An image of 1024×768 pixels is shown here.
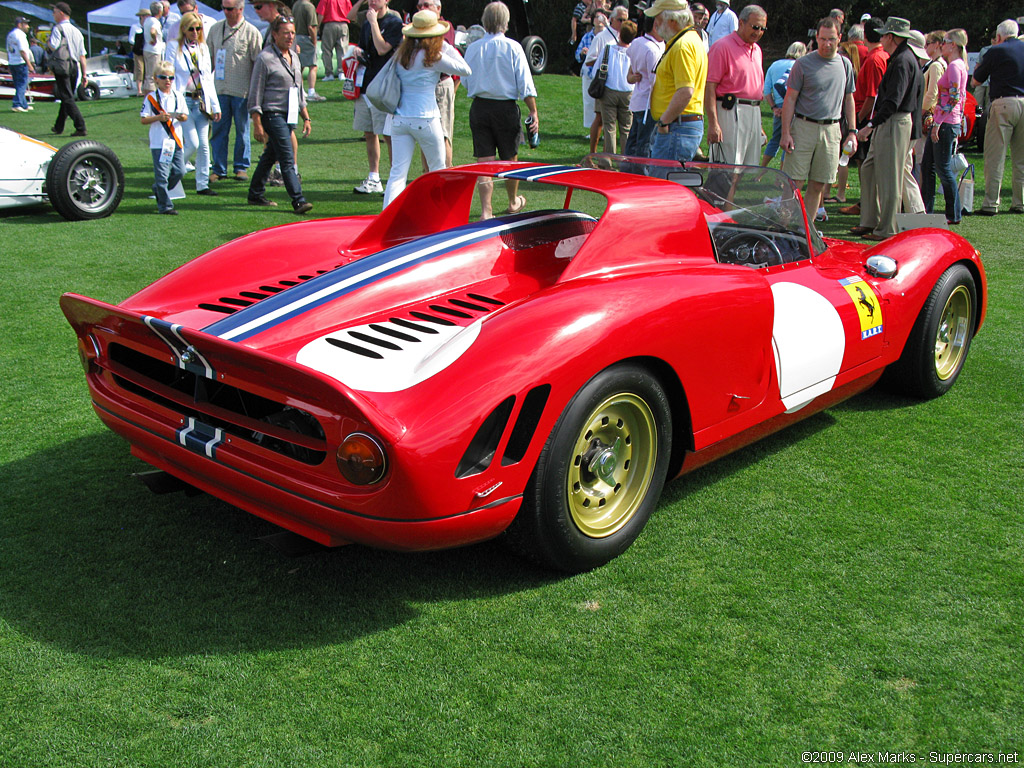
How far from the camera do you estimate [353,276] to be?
128 inches

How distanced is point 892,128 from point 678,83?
8.75 feet

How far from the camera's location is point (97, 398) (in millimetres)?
3016

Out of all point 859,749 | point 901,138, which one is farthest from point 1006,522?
point 901,138

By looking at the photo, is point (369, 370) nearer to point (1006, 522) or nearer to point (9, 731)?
point (9, 731)

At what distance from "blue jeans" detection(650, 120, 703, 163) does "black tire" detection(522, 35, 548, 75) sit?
14946 millimetres

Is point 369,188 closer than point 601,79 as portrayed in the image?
Yes

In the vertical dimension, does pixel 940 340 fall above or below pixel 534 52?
below

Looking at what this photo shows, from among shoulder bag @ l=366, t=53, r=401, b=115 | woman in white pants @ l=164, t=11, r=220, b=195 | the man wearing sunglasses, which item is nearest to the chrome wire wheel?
woman in white pants @ l=164, t=11, r=220, b=195

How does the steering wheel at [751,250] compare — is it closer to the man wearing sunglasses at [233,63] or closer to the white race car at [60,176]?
the white race car at [60,176]

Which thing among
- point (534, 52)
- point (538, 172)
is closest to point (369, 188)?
point (538, 172)

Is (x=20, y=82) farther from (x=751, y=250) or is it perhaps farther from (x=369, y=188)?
(x=751, y=250)

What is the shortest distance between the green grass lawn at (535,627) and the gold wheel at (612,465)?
18 cm

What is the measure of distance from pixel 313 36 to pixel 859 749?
622 inches

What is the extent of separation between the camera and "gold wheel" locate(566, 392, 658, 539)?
9.15 feet
